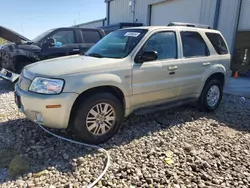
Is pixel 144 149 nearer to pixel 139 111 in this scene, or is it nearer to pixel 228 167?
pixel 139 111

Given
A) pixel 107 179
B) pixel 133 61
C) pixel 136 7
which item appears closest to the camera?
pixel 107 179

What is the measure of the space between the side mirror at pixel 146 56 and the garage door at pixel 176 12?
9371mm

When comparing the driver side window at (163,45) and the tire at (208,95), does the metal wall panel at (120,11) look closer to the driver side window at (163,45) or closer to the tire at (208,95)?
the tire at (208,95)

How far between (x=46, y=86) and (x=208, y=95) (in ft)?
11.6

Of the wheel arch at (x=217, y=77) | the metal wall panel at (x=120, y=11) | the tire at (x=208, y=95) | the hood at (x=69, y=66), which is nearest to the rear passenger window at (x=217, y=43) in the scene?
the wheel arch at (x=217, y=77)

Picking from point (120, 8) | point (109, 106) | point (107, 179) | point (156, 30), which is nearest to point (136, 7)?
point (120, 8)

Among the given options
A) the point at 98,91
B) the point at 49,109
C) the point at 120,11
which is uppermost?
the point at 120,11

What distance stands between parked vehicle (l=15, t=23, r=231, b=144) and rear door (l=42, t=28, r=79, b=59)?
331 centimetres

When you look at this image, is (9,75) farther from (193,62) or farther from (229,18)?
(229,18)

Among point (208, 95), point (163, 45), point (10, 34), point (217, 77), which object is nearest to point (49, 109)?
point (163, 45)

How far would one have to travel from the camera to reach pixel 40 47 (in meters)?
7.25

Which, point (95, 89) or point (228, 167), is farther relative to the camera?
point (95, 89)

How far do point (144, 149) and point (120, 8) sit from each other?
57.4 feet

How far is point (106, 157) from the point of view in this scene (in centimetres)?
326
